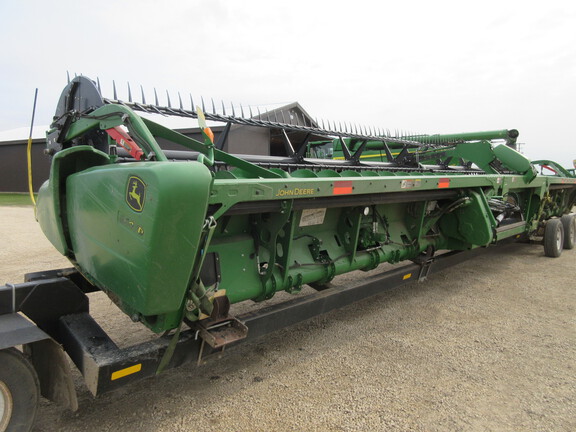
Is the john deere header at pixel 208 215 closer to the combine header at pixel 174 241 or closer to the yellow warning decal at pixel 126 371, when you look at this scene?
the combine header at pixel 174 241

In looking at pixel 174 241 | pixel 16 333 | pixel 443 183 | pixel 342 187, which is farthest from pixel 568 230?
pixel 16 333

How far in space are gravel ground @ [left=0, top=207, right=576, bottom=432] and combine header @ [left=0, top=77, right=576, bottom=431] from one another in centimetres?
35

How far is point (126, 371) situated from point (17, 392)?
48 cm

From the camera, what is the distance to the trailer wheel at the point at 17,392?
1.74 meters

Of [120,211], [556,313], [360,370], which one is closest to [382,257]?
[360,370]

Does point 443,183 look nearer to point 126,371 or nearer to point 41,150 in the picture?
point 126,371

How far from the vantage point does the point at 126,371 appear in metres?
1.90

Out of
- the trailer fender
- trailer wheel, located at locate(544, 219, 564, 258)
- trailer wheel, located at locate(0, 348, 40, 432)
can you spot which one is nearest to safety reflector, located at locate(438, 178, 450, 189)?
the trailer fender

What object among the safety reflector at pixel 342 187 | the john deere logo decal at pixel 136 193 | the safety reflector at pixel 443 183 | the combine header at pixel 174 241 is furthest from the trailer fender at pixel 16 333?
the safety reflector at pixel 443 183

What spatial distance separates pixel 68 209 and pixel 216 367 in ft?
4.82

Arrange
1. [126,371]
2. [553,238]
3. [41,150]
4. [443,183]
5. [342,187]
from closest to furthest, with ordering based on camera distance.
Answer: [126,371] → [342,187] → [443,183] → [553,238] → [41,150]

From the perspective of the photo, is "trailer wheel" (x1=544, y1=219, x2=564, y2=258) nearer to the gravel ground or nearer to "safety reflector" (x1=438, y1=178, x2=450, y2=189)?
the gravel ground

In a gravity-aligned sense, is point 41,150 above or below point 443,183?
below

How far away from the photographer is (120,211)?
5.78ft
